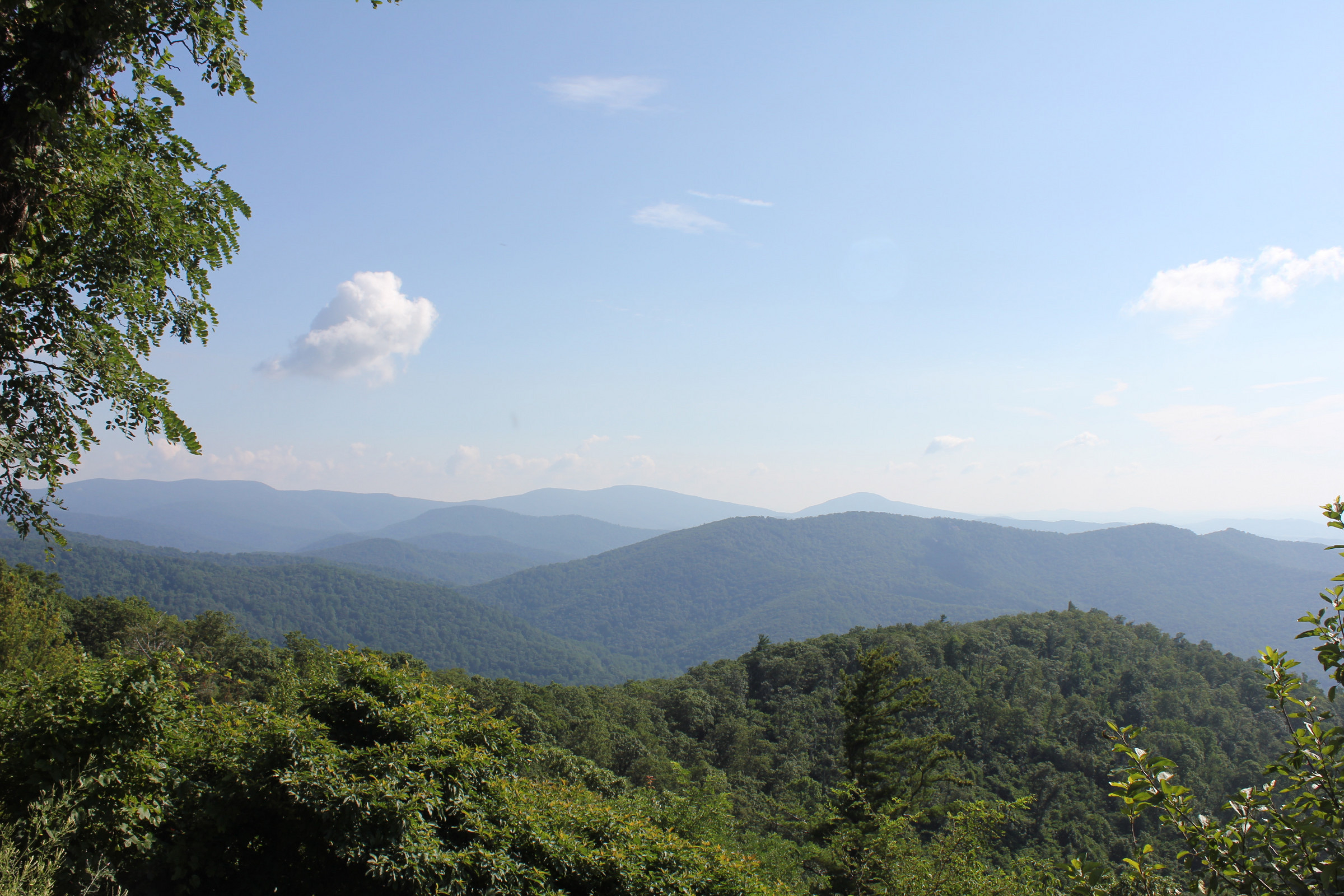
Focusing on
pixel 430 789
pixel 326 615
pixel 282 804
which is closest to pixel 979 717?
pixel 430 789

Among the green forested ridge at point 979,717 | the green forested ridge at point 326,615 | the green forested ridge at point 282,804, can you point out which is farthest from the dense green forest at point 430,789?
the green forested ridge at point 326,615

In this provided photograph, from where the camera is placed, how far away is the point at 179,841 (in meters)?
6.28

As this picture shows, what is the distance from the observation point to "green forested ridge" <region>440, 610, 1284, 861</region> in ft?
128

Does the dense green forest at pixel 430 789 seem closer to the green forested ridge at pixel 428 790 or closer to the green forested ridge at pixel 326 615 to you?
the green forested ridge at pixel 428 790

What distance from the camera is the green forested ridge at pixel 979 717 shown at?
128 feet

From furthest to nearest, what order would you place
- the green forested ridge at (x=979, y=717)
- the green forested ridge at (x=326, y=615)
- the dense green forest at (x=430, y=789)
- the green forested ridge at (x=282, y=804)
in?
the green forested ridge at (x=326, y=615) → the green forested ridge at (x=979, y=717) → the dense green forest at (x=430, y=789) → the green forested ridge at (x=282, y=804)

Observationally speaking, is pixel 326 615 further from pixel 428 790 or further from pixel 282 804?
pixel 428 790

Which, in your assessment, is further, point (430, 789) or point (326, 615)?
point (326, 615)

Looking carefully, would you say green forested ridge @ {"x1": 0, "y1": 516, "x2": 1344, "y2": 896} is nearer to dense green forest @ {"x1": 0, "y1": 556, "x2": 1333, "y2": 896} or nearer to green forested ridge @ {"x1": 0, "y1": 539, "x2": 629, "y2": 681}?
dense green forest @ {"x1": 0, "y1": 556, "x2": 1333, "y2": 896}

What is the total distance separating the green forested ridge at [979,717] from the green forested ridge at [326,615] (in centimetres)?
11532

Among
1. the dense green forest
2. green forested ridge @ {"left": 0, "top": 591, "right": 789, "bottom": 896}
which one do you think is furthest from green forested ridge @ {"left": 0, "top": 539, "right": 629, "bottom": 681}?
green forested ridge @ {"left": 0, "top": 591, "right": 789, "bottom": 896}

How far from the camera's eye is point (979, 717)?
5341 centimetres

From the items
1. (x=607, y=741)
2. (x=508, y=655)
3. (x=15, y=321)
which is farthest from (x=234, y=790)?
(x=508, y=655)

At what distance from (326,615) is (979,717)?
7453 inches
